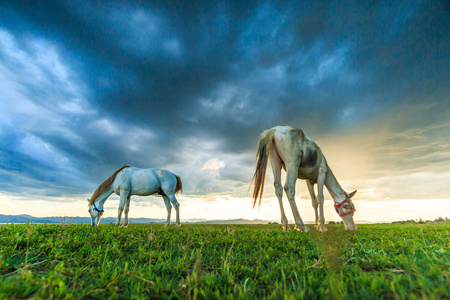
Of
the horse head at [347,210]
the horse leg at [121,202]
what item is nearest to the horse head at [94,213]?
the horse leg at [121,202]

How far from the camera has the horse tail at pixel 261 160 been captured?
27.1 feet

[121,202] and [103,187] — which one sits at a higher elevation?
[103,187]

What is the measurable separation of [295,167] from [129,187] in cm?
986

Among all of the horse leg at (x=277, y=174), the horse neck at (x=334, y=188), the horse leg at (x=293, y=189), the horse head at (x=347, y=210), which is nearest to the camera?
the horse leg at (x=293, y=189)

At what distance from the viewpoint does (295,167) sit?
7641mm

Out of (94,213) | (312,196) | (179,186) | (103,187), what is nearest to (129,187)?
(103,187)

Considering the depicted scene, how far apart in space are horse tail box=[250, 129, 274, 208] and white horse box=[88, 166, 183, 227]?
6.38 metres

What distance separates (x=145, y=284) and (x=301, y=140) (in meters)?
7.03

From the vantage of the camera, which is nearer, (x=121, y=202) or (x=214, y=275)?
(x=214, y=275)

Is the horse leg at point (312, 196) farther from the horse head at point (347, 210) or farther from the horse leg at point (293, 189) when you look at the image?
the horse leg at point (293, 189)

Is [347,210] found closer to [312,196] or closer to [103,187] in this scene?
[312,196]

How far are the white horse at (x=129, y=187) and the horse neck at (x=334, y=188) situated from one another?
27.2 feet

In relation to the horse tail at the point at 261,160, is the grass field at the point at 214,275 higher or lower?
lower

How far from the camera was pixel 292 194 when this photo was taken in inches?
289
